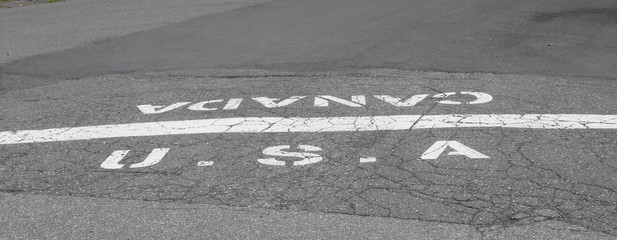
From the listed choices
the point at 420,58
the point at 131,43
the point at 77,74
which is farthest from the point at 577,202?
the point at 131,43

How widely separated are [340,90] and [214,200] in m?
3.41

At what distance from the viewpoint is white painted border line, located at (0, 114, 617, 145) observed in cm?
708

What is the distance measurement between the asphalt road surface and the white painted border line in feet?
0.11

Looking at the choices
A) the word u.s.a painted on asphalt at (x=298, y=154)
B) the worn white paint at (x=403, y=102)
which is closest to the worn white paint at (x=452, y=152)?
the word u.s.a painted on asphalt at (x=298, y=154)

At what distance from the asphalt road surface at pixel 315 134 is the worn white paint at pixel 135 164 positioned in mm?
29

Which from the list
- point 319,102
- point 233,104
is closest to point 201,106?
point 233,104

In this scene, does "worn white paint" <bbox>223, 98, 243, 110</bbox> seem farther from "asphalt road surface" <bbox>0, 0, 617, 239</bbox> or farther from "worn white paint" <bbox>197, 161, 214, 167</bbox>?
"worn white paint" <bbox>197, 161, 214, 167</bbox>

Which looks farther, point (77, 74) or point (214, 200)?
point (77, 74)

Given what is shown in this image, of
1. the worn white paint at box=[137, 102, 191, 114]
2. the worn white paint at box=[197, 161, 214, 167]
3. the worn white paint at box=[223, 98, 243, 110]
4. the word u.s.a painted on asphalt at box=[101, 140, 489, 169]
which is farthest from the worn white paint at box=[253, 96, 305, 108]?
the worn white paint at box=[197, 161, 214, 167]

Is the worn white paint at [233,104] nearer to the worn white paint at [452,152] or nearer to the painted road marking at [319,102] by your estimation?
the painted road marking at [319,102]

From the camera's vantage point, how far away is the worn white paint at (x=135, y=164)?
628 centimetres

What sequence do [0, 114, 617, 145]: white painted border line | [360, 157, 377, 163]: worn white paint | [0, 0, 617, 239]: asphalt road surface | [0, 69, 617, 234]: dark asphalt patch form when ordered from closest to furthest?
[0, 0, 617, 239]: asphalt road surface
[0, 69, 617, 234]: dark asphalt patch
[360, 157, 377, 163]: worn white paint
[0, 114, 617, 145]: white painted border line

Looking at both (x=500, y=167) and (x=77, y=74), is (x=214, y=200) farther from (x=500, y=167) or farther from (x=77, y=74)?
(x=77, y=74)

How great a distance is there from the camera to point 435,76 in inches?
365
